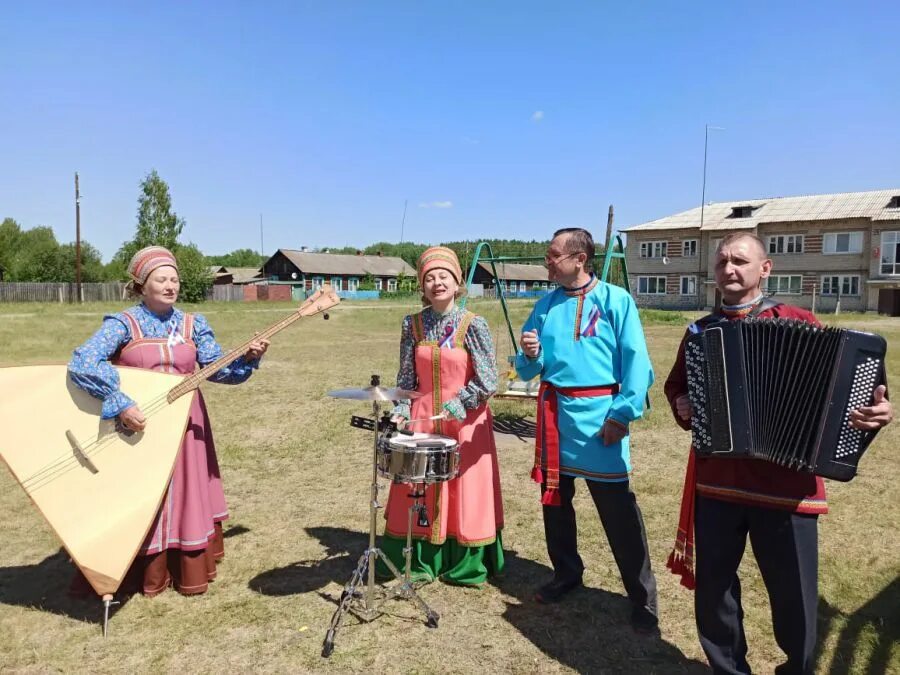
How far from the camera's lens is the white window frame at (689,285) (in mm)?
42031

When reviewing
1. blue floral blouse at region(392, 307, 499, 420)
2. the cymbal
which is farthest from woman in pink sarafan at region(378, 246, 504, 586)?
the cymbal

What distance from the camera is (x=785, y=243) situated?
39.8m

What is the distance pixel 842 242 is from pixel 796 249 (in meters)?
2.48

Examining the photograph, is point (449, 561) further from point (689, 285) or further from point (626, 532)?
point (689, 285)

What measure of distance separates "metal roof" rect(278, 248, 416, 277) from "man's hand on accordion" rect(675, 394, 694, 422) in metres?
62.5

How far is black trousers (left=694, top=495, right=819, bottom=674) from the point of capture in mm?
2664

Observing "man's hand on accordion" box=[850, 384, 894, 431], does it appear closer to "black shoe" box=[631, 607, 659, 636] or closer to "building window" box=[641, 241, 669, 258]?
"black shoe" box=[631, 607, 659, 636]

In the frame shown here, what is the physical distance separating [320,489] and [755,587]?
396 cm

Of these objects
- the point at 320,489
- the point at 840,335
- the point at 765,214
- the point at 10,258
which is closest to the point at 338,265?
the point at 10,258

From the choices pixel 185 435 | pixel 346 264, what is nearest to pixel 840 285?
pixel 185 435

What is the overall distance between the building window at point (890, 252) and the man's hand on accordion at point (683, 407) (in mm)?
40605

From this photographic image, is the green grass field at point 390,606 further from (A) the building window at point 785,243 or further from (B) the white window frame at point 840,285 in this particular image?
(A) the building window at point 785,243

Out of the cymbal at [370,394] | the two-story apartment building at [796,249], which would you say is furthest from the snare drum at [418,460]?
the two-story apartment building at [796,249]

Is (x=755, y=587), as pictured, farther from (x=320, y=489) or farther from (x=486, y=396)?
(x=320, y=489)
